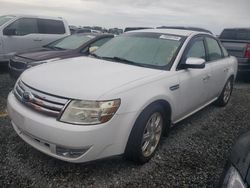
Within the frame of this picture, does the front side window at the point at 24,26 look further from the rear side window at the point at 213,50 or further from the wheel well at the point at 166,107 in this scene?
the wheel well at the point at 166,107

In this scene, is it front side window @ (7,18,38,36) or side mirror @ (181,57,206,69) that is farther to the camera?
front side window @ (7,18,38,36)

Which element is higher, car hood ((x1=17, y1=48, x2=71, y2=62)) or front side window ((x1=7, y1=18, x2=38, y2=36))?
front side window ((x1=7, y1=18, x2=38, y2=36))

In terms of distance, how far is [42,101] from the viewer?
2861 millimetres

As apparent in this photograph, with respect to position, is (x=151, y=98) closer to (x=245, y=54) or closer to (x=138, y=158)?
(x=138, y=158)

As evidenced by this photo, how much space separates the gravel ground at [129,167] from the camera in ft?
9.74

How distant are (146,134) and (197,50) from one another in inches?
74.3

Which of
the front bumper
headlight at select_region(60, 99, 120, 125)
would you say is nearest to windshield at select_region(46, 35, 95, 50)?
the front bumper

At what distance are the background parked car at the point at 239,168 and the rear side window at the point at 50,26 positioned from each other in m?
8.77

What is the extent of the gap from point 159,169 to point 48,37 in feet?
24.9

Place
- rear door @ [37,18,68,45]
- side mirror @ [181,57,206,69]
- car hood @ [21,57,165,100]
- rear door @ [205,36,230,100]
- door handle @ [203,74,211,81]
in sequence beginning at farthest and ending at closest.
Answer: rear door @ [37,18,68,45], rear door @ [205,36,230,100], door handle @ [203,74,211,81], side mirror @ [181,57,206,69], car hood @ [21,57,165,100]

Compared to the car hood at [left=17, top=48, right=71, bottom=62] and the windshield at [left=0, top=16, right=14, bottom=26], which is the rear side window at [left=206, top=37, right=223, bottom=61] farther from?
the windshield at [left=0, top=16, right=14, bottom=26]

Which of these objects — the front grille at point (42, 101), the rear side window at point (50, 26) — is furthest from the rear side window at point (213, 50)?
the rear side window at point (50, 26)

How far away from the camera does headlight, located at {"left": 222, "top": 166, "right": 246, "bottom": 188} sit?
1.66 metres

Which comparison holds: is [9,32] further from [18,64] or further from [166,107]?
[166,107]
